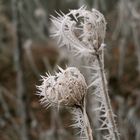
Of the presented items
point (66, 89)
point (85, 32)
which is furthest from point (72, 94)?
point (85, 32)

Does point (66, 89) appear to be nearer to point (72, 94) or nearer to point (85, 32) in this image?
point (72, 94)

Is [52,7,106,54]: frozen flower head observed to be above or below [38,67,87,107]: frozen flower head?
above

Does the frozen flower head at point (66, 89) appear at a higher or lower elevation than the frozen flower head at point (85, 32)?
lower

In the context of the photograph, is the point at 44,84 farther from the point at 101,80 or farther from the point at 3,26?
the point at 3,26

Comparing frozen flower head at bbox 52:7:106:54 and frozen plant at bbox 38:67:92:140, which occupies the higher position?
frozen flower head at bbox 52:7:106:54
